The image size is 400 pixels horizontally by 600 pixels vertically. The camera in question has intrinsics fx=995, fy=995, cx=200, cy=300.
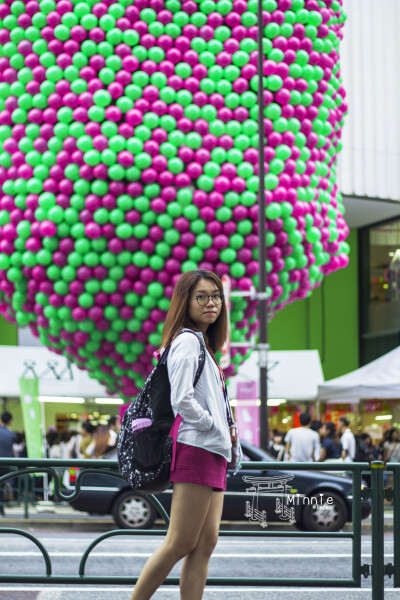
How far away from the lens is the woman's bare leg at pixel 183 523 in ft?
13.7

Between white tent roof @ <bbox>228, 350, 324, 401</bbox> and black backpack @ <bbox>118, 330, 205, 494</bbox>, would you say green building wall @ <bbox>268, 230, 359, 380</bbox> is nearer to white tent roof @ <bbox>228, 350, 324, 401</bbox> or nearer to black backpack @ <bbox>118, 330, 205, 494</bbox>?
white tent roof @ <bbox>228, 350, 324, 401</bbox>

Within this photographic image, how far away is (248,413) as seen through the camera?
1564 cm

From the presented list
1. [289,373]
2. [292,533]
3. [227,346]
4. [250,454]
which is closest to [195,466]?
[292,533]

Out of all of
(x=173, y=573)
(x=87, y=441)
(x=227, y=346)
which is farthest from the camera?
(x=87, y=441)

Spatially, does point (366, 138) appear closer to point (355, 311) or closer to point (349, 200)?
point (349, 200)

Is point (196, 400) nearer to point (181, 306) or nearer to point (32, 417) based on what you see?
point (181, 306)

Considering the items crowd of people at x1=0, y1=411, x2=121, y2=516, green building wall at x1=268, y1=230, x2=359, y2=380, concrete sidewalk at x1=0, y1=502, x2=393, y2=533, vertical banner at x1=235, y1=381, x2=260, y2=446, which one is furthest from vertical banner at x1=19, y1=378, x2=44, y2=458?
green building wall at x1=268, y1=230, x2=359, y2=380

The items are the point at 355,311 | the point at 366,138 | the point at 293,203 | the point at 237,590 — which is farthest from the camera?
the point at 355,311

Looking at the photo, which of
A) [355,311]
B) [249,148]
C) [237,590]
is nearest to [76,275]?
[249,148]

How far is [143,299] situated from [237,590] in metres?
6.09

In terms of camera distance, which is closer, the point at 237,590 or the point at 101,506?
the point at 237,590

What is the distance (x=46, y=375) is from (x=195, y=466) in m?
18.3

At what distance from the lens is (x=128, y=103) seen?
40.7 ft

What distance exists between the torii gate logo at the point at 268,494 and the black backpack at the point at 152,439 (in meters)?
1.74
